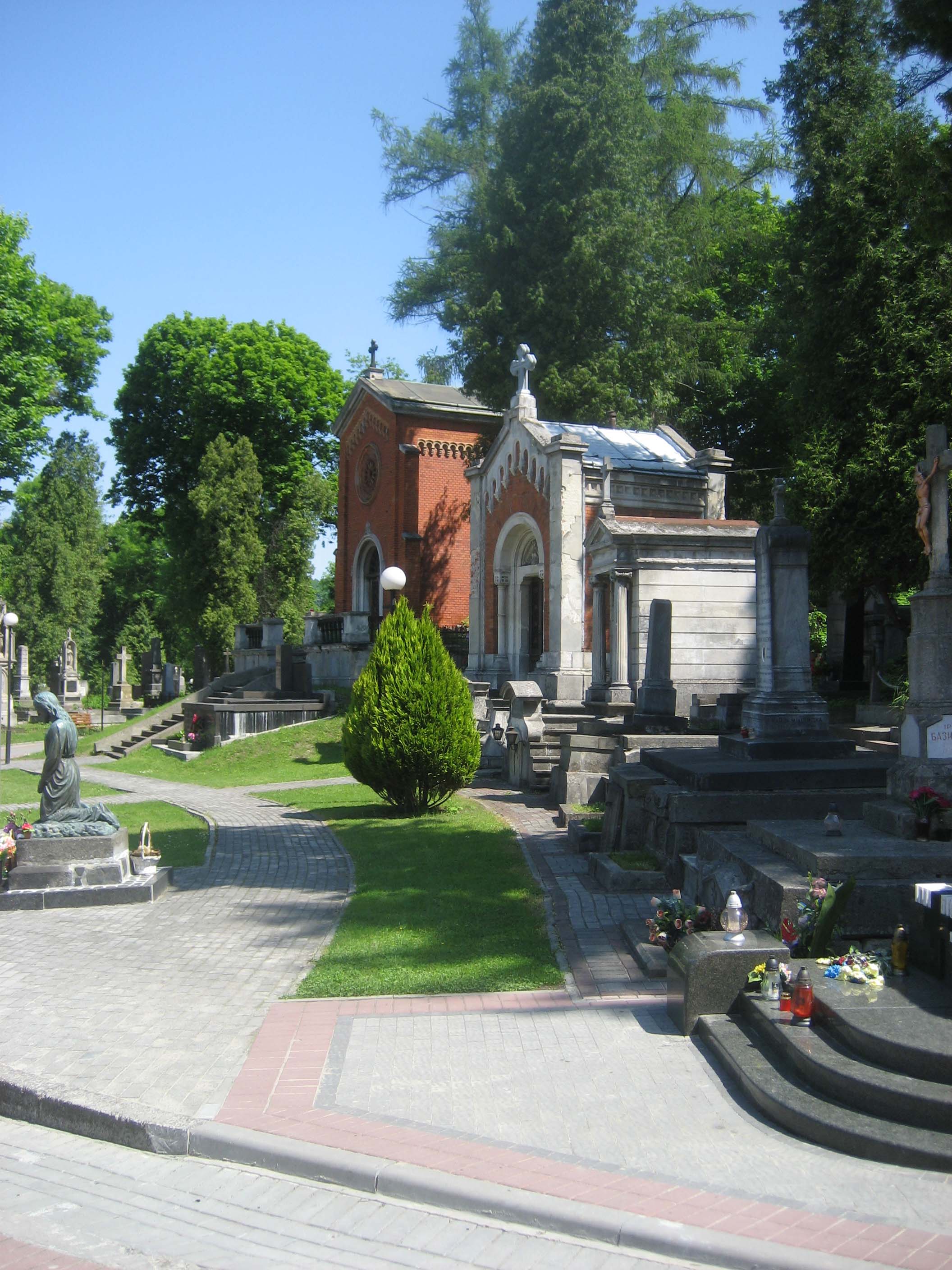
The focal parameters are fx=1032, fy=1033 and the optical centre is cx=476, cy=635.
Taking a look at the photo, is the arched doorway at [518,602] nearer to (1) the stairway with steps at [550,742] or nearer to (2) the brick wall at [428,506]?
(2) the brick wall at [428,506]

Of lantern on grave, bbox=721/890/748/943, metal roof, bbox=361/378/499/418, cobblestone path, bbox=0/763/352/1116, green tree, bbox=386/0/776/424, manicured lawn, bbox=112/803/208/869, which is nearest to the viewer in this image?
cobblestone path, bbox=0/763/352/1116

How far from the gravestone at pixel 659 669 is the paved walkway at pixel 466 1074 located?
21.7 feet

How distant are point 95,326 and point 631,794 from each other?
104 feet

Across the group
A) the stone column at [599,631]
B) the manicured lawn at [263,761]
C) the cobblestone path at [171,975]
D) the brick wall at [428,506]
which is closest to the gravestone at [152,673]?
the brick wall at [428,506]

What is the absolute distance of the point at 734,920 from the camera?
20.5 feet

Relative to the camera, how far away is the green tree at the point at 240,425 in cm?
3941

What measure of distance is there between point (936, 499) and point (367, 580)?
27.6 m

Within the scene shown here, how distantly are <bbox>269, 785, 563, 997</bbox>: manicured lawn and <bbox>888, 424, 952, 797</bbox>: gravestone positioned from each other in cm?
315

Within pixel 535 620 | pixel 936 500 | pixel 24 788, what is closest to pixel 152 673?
pixel 535 620

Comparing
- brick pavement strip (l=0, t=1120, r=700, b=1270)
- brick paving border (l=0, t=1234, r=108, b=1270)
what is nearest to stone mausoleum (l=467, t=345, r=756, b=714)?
brick pavement strip (l=0, t=1120, r=700, b=1270)

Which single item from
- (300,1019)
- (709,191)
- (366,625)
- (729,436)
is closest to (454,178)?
(709,191)

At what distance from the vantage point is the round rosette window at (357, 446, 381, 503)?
33.7 meters

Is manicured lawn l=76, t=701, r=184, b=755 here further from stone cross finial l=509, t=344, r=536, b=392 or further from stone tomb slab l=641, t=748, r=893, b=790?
stone tomb slab l=641, t=748, r=893, b=790

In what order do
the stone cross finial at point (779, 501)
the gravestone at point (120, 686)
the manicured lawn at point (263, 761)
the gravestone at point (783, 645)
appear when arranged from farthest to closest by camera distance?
the gravestone at point (120, 686) < the manicured lawn at point (263, 761) < the stone cross finial at point (779, 501) < the gravestone at point (783, 645)
